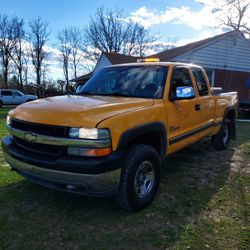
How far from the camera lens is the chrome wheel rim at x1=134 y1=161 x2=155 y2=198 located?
3.92m

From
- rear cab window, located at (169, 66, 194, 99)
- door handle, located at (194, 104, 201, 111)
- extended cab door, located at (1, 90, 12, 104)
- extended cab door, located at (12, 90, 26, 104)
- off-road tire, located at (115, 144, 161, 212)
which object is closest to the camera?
off-road tire, located at (115, 144, 161, 212)

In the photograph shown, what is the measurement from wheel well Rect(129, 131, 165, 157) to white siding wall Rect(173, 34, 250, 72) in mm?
13472

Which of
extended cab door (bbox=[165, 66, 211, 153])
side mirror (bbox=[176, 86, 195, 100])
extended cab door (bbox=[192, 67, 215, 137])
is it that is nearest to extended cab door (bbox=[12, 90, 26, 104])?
extended cab door (bbox=[192, 67, 215, 137])

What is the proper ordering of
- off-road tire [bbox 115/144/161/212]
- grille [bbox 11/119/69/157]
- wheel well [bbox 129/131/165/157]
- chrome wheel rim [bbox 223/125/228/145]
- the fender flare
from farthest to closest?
1. chrome wheel rim [bbox 223/125/228/145]
2. wheel well [bbox 129/131/165/157]
3. off-road tire [bbox 115/144/161/212]
4. the fender flare
5. grille [bbox 11/119/69/157]

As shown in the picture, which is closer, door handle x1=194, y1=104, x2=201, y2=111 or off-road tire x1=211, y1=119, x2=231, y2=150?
door handle x1=194, y1=104, x2=201, y2=111

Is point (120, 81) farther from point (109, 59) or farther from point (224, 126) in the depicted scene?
point (109, 59)

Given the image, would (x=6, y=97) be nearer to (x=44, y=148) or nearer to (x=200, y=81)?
(x=200, y=81)

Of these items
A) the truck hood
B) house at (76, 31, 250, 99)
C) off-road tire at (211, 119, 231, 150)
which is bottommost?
off-road tire at (211, 119, 231, 150)

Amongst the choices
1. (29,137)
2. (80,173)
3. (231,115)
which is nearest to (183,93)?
(80,173)

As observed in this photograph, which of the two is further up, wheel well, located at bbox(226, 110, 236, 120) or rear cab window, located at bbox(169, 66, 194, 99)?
rear cab window, located at bbox(169, 66, 194, 99)

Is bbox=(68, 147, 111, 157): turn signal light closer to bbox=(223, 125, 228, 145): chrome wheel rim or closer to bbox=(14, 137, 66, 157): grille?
bbox=(14, 137, 66, 157): grille

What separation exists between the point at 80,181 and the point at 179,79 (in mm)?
2564

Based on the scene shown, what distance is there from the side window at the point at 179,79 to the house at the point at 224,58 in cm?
1231

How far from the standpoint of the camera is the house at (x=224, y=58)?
1797 centimetres
